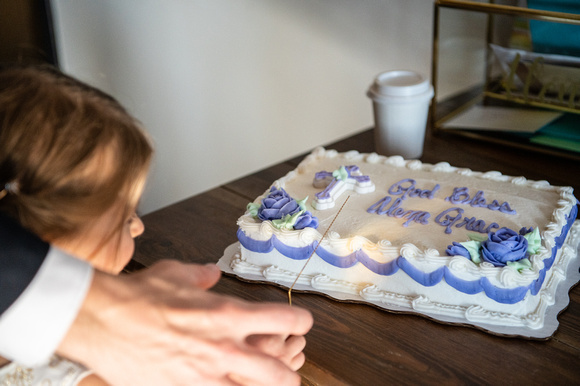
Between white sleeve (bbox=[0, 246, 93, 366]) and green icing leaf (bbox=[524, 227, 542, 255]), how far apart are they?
75cm

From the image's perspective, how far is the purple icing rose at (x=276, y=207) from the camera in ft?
3.73

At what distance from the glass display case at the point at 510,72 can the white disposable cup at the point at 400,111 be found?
19cm

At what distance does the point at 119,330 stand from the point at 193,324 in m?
0.08

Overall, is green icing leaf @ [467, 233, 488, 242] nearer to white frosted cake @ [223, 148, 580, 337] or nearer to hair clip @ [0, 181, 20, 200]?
white frosted cake @ [223, 148, 580, 337]

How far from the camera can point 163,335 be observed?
61 centimetres

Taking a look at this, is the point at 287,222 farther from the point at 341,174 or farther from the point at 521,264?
the point at 521,264

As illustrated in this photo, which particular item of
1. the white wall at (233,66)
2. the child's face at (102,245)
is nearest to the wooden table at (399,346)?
the child's face at (102,245)

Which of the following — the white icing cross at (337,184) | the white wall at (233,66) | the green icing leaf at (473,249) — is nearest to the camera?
the green icing leaf at (473,249)

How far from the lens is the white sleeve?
58 centimetres

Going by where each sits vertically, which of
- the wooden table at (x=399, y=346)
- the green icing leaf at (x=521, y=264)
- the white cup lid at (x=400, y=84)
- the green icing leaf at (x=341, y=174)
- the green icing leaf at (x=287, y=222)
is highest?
the white cup lid at (x=400, y=84)

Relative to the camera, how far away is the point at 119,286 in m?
0.62

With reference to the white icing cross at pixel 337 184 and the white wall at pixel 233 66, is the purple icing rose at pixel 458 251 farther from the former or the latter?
the white wall at pixel 233 66

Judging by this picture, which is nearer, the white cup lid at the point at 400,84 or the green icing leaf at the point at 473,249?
the green icing leaf at the point at 473,249

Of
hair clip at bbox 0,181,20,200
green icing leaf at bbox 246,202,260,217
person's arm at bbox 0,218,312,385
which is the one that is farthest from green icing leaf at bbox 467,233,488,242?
hair clip at bbox 0,181,20,200
